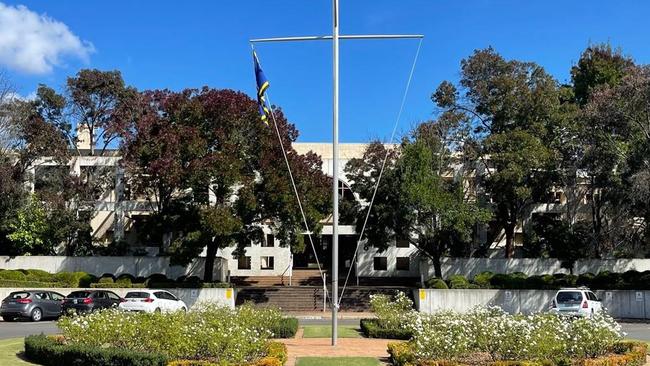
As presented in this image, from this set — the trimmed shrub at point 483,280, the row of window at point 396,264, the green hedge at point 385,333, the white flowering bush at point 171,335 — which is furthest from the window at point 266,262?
the white flowering bush at point 171,335

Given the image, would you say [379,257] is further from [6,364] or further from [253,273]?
Answer: [6,364]

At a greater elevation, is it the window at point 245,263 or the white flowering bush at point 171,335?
the window at point 245,263

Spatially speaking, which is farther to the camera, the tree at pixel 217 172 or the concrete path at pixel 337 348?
the tree at pixel 217 172

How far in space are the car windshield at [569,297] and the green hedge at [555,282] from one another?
12.3 metres

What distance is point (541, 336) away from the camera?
14.1 meters

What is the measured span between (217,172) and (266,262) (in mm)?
20102

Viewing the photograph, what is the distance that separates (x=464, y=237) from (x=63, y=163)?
2903cm

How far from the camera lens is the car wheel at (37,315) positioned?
30.2 metres

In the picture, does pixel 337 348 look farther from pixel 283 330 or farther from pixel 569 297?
pixel 569 297

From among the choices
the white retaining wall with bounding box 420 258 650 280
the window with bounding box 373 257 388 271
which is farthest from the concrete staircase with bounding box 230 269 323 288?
the white retaining wall with bounding box 420 258 650 280

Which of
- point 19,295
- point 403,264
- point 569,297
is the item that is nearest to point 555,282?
point 569,297

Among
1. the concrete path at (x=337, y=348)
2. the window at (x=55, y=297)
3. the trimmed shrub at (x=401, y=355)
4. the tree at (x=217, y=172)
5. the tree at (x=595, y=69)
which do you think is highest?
the tree at (x=595, y=69)

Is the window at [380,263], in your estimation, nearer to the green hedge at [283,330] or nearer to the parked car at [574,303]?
the parked car at [574,303]

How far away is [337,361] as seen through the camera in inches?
605
